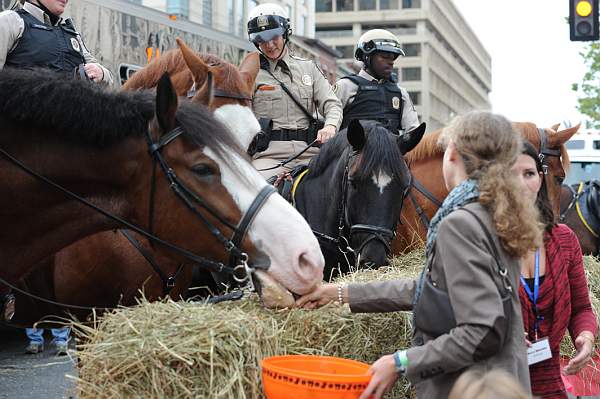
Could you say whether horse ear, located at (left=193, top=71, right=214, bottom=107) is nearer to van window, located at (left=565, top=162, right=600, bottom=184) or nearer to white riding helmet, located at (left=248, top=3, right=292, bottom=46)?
white riding helmet, located at (left=248, top=3, right=292, bottom=46)

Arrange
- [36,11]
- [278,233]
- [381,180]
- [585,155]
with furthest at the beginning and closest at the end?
[585,155], [381,180], [36,11], [278,233]

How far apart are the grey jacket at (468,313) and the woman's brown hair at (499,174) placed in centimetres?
5

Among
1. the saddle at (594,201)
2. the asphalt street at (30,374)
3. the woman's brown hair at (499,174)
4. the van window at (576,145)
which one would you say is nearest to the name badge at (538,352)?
the woman's brown hair at (499,174)

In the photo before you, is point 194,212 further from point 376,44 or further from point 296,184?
point 376,44

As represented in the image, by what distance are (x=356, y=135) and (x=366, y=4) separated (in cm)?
8588

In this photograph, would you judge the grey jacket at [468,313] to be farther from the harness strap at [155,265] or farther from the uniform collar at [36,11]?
the uniform collar at [36,11]

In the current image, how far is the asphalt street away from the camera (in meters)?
7.54

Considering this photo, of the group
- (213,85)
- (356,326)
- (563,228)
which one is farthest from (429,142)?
(356,326)

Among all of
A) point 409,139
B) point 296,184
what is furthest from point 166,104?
point 409,139

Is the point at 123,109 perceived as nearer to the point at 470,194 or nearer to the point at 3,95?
the point at 3,95

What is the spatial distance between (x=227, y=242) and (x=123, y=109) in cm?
74

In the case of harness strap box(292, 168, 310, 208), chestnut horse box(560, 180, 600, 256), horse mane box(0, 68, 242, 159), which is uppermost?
horse mane box(0, 68, 242, 159)

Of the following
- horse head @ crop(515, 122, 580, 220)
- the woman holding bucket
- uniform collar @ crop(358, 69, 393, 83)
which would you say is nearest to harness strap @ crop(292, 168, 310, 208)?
uniform collar @ crop(358, 69, 393, 83)

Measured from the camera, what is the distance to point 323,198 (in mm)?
5828
